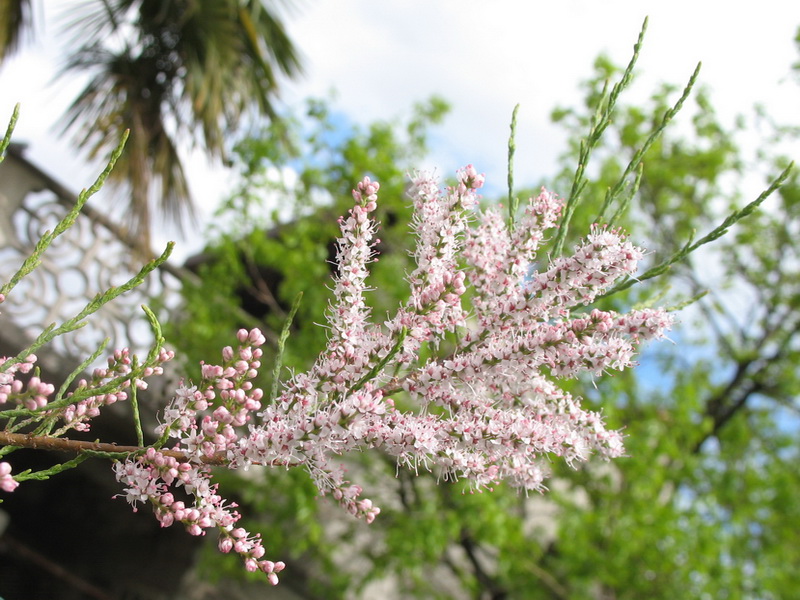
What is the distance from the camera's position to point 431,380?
1302 millimetres

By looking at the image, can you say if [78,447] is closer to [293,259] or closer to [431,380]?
[431,380]

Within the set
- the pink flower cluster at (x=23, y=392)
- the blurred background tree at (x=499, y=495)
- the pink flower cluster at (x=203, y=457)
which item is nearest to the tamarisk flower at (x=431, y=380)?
the pink flower cluster at (x=203, y=457)

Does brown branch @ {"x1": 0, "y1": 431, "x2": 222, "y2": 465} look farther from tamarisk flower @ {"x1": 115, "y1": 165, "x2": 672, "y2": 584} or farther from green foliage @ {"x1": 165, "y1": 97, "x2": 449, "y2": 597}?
green foliage @ {"x1": 165, "y1": 97, "x2": 449, "y2": 597}

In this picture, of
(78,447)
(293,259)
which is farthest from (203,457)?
(293,259)

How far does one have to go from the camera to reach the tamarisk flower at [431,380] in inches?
47.7

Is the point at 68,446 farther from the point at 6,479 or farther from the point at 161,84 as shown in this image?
the point at 161,84

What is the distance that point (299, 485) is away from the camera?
594cm

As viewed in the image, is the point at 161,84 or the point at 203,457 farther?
the point at 161,84

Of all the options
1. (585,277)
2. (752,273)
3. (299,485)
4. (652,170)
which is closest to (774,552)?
(752,273)

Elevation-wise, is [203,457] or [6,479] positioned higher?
[203,457]

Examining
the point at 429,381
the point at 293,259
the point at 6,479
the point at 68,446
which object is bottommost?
the point at 6,479

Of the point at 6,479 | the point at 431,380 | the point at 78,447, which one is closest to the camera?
the point at 6,479

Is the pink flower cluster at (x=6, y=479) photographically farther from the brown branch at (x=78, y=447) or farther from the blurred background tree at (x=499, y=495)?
the blurred background tree at (x=499, y=495)

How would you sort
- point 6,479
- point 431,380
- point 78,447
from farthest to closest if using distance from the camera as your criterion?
point 431,380 < point 78,447 < point 6,479
